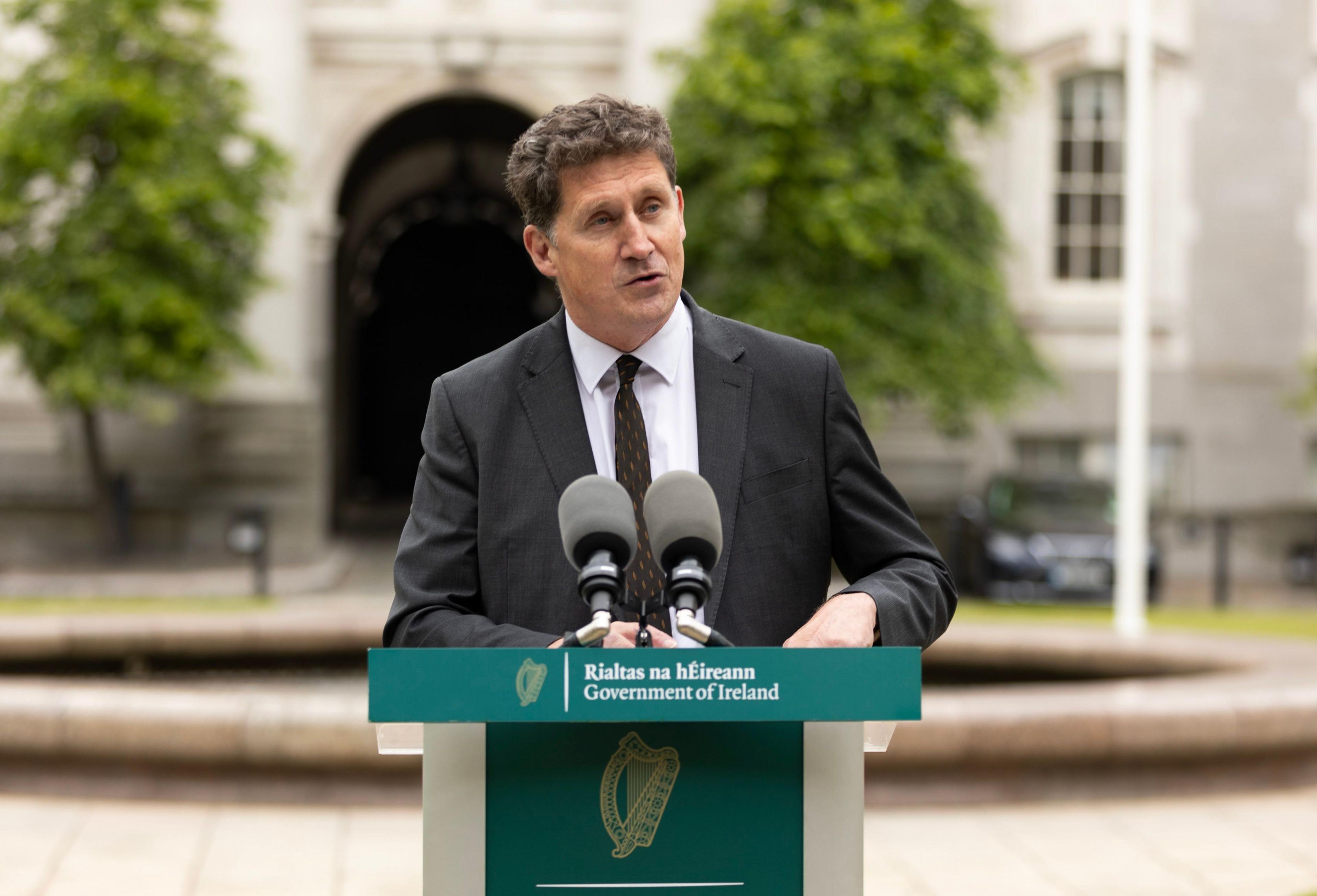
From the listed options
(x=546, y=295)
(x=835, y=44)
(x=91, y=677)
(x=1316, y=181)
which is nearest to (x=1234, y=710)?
(x=91, y=677)

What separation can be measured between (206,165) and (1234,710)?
15.1m

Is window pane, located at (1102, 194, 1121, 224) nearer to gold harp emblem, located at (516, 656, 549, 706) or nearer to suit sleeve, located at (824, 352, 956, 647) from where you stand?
suit sleeve, located at (824, 352, 956, 647)

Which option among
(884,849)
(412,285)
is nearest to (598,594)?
(884,849)

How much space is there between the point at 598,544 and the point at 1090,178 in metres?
22.7

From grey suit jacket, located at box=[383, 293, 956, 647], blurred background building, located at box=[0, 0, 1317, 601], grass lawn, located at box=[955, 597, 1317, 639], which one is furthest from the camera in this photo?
blurred background building, located at box=[0, 0, 1317, 601]

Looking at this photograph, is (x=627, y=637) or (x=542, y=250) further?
(x=542, y=250)

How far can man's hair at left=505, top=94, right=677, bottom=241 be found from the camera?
2240 mm

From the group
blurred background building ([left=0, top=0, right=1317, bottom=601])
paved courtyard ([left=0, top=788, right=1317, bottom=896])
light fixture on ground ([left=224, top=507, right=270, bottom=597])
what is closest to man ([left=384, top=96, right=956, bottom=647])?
paved courtyard ([left=0, top=788, right=1317, bottom=896])

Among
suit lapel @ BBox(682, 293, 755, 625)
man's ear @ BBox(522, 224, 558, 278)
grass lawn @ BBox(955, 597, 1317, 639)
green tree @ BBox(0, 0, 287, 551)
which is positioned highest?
green tree @ BBox(0, 0, 287, 551)

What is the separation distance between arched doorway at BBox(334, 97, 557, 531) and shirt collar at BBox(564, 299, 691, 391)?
80.6ft

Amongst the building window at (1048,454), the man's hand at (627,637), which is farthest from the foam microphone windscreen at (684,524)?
the building window at (1048,454)

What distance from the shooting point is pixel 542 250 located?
8.04 feet

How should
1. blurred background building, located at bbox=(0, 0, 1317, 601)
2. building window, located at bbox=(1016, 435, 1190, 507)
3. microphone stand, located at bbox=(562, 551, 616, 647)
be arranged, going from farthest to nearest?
building window, located at bbox=(1016, 435, 1190, 507) < blurred background building, located at bbox=(0, 0, 1317, 601) < microphone stand, located at bbox=(562, 551, 616, 647)

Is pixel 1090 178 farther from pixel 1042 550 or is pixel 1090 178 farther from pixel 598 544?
pixel 598 544
